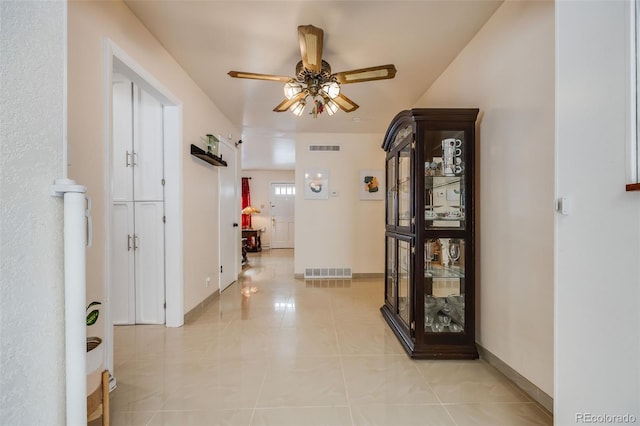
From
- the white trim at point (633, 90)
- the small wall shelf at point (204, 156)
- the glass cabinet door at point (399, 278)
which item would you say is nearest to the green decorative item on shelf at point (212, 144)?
the small wall shelf at point (204, 156)

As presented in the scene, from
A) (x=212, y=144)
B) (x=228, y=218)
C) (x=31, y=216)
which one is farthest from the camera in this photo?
(x=228, y=218)

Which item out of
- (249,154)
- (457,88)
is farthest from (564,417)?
(249,154)

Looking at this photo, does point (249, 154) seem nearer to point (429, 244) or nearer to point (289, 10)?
point (289, 10)

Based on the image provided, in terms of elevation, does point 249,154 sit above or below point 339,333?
above

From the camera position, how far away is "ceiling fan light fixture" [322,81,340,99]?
7.80 ft

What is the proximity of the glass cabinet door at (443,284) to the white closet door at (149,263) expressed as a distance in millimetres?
2566

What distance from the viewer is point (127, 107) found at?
2.77 meters

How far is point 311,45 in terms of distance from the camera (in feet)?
6.65

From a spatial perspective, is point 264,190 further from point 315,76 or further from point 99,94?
point 99,94

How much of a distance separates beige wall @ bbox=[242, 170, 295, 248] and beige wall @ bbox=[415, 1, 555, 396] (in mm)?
7431

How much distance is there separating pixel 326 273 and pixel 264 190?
5.14 meters

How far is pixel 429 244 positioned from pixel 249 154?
18.4 ft

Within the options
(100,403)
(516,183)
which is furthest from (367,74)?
(100,403)

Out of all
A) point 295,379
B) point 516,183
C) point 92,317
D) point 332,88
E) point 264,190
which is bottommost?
point 295,379
